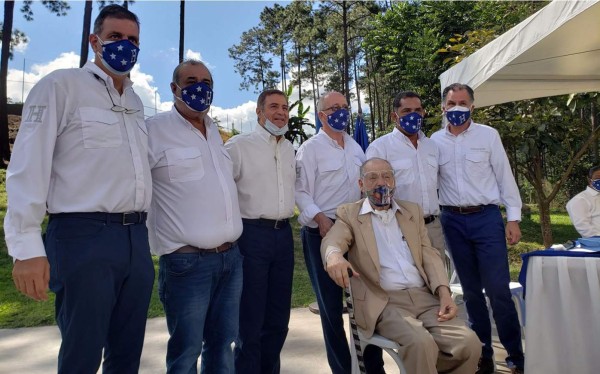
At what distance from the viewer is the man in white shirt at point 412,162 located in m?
3.21

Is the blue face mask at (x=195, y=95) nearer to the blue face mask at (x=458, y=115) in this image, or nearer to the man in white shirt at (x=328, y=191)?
the man in white shirt at (x=328, y=191)

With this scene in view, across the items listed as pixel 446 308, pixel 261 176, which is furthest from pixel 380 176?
pixel 446 308

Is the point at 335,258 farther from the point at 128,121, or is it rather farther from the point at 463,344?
the point at 128,121

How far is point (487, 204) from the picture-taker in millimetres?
3260

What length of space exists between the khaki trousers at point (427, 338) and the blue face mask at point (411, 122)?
48.0 inches

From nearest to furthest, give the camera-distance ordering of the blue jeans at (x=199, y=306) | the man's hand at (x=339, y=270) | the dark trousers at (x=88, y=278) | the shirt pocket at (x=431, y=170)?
the dark trousers at (x=88, y=278) → the blue jeans at (x=199, y=306) → the man's hand at (x=339, y=270) → the shirt pocket at (x=431, y=170)

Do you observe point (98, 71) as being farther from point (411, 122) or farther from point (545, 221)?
A: point (545, 221)

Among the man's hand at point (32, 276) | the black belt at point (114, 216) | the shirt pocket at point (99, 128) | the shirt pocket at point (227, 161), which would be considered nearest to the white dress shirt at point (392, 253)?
the shirt pocket at point (227, 161)

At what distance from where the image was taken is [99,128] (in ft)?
6.35

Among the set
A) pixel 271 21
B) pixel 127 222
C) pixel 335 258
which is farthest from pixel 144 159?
pixel 271 21

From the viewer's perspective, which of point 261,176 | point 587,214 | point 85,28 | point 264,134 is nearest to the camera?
point 261,176

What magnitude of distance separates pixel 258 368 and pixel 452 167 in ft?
6.34

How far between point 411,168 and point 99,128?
207cm

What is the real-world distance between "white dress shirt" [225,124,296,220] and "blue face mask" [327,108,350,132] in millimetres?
442
